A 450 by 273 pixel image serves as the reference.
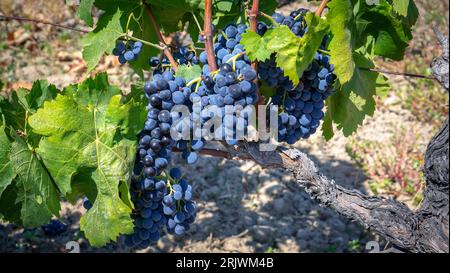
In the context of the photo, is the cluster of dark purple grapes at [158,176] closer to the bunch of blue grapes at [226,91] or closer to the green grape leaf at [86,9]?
the bunch of blue grapes at [226,91]

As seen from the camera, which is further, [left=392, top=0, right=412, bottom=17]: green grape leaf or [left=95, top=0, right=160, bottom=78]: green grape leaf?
[left=95, top=0, right=160, bottom=78]: green grape leaf

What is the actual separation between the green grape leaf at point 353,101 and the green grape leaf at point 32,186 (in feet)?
3.45

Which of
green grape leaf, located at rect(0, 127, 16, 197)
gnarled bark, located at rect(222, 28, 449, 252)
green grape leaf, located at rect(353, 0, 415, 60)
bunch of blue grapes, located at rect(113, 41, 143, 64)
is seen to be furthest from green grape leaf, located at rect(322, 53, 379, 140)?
Answer: green grape leaf, located at rect(0, 127, 16, 197)

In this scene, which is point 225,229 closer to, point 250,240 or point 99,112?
point 250,240

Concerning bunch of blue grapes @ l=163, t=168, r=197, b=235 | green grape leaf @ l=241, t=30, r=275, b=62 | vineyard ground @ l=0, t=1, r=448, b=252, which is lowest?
vineyard ground @ l=0, t=1, r=448, b=252

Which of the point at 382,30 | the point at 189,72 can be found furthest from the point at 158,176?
the point at 382,30

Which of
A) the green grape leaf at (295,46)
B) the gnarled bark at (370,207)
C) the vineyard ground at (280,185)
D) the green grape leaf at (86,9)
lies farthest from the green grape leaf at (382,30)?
the vineyard ground at (280,185)

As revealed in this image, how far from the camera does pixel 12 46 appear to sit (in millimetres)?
4906

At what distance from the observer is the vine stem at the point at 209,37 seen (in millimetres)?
1826

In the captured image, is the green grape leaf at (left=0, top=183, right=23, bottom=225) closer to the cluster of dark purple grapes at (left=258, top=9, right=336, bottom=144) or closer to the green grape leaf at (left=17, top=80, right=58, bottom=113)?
the green grape leaf at (left=17, top=80, right=58, bottom=113)

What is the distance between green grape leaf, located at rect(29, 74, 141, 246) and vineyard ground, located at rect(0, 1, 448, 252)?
4.53 feet

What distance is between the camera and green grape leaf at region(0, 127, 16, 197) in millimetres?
1767

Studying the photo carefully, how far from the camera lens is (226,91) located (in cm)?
174

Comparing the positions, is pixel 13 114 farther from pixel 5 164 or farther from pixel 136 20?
pixel 136 20
